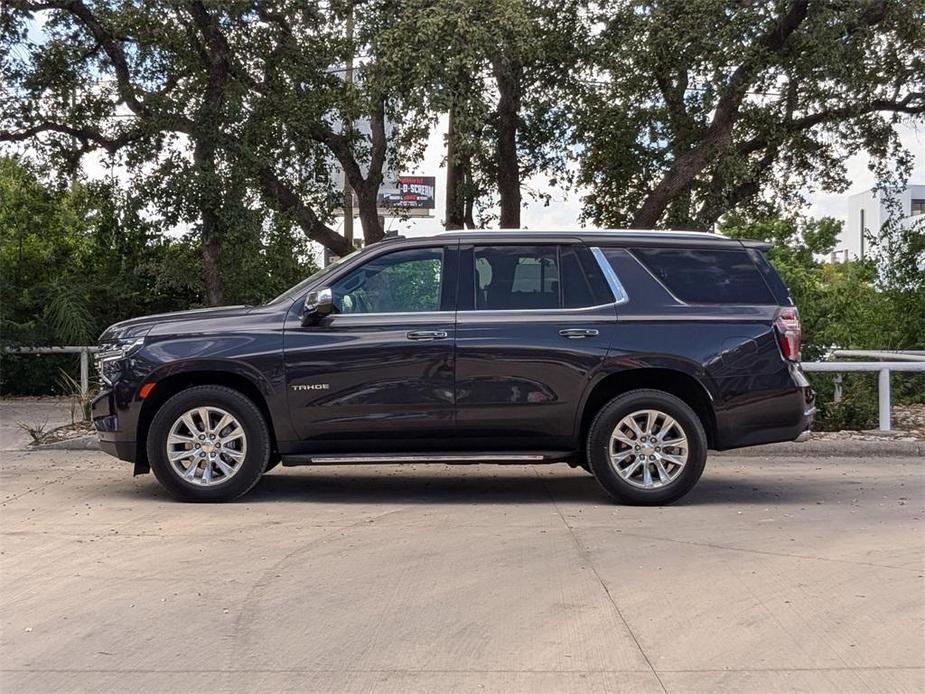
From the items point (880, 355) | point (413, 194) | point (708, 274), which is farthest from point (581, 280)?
point (413, 194)

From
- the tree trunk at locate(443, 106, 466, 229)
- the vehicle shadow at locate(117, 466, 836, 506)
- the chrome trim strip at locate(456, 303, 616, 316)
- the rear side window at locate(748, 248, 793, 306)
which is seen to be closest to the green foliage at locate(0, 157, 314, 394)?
the tree trunk at locate(443, 106, 466, 229)

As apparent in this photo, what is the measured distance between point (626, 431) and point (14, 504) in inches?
183

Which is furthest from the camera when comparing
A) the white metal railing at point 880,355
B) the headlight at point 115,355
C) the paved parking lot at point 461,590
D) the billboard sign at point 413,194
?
the billboard sign at point 413,194

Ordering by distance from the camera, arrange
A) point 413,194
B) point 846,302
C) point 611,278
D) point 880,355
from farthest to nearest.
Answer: point 413,194
point 846,302
point 880,355
point 611,278

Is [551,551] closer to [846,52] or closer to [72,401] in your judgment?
[72,401]

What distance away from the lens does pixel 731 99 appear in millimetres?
15719

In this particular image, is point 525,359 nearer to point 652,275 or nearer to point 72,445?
point 652,275

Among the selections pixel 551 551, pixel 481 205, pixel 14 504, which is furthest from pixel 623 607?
pixel 481 205

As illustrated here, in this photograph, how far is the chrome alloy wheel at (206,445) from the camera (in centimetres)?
827

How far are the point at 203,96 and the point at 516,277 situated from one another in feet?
29.5

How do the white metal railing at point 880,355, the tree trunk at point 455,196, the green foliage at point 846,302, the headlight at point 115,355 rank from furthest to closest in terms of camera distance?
1. the tree trunk at point 455,196
2. the white metal railing at point 880,355
3. the green foliage at point 846,302
4. the headlight at point 115,355

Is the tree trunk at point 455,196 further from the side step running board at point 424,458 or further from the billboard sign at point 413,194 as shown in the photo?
the side step running board at point 424,458

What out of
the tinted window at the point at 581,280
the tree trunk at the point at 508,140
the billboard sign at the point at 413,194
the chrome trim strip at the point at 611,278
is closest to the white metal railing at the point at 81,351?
the tree trunk at the point at 508,140

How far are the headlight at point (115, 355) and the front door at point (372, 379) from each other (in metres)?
1.18
